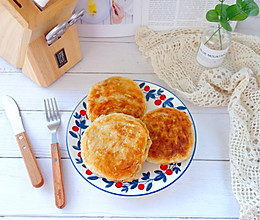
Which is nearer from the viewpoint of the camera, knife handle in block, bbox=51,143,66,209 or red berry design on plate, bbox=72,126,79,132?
knife handle in block, bbox=51,143,66,209

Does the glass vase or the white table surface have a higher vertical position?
the glass vase

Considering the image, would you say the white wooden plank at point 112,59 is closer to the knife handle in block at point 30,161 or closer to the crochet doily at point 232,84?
the crochet doily at point 232,84

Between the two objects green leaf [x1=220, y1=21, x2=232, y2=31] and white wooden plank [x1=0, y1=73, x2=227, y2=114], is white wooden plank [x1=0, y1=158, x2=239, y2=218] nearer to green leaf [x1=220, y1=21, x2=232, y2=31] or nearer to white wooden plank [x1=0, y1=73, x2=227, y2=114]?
white wooden plank [x1=0, y1=73, x2=227, y2=114]

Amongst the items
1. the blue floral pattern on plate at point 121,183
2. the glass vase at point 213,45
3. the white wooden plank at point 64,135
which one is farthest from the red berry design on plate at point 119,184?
the glass vase at point 213,45

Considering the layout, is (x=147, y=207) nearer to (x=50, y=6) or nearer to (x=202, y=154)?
(x=202, y=154)

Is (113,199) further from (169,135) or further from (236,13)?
(236,13)

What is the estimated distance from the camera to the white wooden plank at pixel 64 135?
96cm

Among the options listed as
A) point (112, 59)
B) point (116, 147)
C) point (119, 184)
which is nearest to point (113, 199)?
point (119, 184)

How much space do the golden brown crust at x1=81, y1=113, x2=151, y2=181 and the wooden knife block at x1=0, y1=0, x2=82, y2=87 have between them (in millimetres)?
328

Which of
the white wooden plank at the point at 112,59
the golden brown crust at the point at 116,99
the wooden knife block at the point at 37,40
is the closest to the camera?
the wooden knife block at the point at 37,40

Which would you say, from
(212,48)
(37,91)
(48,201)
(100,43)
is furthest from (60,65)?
(212,48)

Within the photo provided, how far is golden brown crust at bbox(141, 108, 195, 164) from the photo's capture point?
2.82ft

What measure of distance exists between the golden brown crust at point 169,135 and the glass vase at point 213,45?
30cm

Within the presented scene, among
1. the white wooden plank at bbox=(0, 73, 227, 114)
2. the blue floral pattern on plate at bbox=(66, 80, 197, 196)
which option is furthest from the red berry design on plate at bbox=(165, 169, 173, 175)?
the white wooden plank at bbox=(0, 73, 227, 114)
